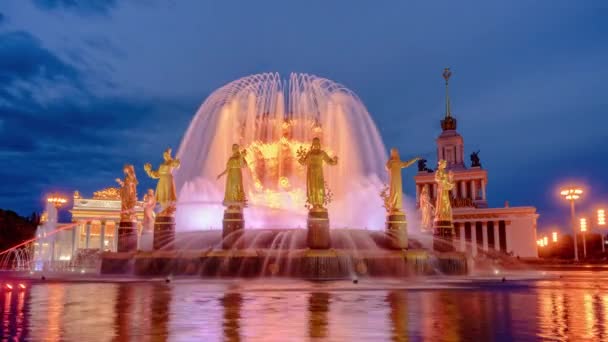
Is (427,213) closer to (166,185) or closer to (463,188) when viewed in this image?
(166,185)

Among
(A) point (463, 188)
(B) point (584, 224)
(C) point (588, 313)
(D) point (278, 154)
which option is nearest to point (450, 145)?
(A) point (463, 188)

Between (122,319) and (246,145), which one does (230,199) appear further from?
(122,319)

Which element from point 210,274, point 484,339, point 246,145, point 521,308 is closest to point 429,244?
point 210,274

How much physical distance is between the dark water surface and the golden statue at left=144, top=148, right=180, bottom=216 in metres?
12.5

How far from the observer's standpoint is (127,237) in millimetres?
28766

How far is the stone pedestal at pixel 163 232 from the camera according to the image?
2673 cm

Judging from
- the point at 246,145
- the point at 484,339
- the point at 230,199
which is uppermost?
the point at 246,145

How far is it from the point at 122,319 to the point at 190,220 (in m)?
27.9

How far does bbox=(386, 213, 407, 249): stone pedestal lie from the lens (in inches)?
985

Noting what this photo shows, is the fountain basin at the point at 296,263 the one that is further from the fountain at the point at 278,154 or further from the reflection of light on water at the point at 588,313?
the reflection of light on water at the point at 588,313

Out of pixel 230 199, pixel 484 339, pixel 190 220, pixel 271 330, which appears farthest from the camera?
pixel 190 220

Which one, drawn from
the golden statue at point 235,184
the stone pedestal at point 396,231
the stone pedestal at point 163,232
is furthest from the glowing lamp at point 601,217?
the stone pedestal at point 163,232

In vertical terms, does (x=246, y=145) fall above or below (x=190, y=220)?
above

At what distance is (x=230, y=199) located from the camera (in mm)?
24906
